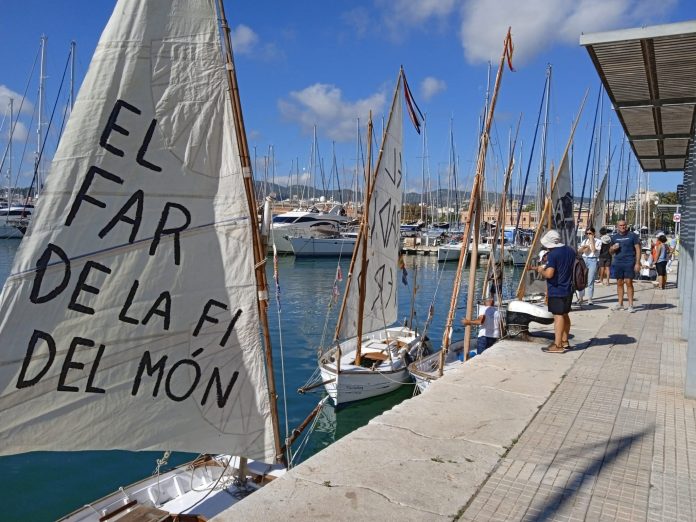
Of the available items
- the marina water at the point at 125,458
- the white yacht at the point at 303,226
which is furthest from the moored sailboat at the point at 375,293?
the white yacht at the point at 303,226

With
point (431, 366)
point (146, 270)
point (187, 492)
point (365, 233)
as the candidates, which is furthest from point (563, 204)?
point (146, 270)

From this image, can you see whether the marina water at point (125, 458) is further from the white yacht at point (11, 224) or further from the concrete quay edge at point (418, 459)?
the white yacht at point (11, 224)

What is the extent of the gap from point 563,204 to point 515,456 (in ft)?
33.8

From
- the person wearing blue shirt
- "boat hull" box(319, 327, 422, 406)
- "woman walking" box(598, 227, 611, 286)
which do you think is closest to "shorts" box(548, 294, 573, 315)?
"boat hull" box(319, 327, 422, 406)

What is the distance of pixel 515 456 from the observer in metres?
4.36

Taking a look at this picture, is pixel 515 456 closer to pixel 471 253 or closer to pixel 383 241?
pixel 471 253

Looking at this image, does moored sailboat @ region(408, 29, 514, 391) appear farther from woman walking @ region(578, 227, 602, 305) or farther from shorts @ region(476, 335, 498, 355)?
woman walking @ region(578, 227, 602, 305)

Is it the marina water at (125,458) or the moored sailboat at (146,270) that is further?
the marina water at (125,458)

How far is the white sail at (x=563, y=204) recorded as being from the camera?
1279cm

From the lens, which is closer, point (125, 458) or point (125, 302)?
point (125, 302)

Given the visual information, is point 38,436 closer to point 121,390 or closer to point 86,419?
point 86,419

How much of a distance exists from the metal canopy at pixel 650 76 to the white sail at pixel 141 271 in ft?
15.1

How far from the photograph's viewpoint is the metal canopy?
6258 mm

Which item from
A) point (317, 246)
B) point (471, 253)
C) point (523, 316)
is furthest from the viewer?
point (317, 246)
